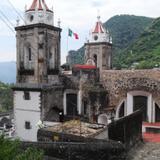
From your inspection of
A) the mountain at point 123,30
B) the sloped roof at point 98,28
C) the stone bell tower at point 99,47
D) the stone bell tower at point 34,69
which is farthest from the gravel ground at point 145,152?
the mountain at point 123,30

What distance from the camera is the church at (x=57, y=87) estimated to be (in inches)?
752

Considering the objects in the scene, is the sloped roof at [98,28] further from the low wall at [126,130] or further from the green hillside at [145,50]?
the green hillside at [145,50]

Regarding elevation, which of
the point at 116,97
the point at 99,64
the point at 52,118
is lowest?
the point at 52,118

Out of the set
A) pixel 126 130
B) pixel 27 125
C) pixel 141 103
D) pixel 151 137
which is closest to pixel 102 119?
pixel 141 103

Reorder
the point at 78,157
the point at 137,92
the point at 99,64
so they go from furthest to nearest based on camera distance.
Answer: the point at 99,64, the point at 137,92, the point at 78,157

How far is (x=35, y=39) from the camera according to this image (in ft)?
67.3

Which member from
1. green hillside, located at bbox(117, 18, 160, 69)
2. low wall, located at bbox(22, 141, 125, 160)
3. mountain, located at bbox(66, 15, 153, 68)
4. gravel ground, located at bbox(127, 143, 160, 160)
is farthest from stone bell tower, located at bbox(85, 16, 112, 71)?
mountain, located at bbox(66, 15, 153, 68)

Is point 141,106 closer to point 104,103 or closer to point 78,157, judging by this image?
point 104,103

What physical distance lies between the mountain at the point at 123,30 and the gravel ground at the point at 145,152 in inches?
2044

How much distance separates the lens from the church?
19109mm

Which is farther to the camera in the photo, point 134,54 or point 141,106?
point 134,54

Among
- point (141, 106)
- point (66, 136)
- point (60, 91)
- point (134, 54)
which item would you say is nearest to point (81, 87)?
point (60, 91)

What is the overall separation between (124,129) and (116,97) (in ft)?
25.8

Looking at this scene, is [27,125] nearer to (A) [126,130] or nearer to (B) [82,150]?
(A) [126,130]
